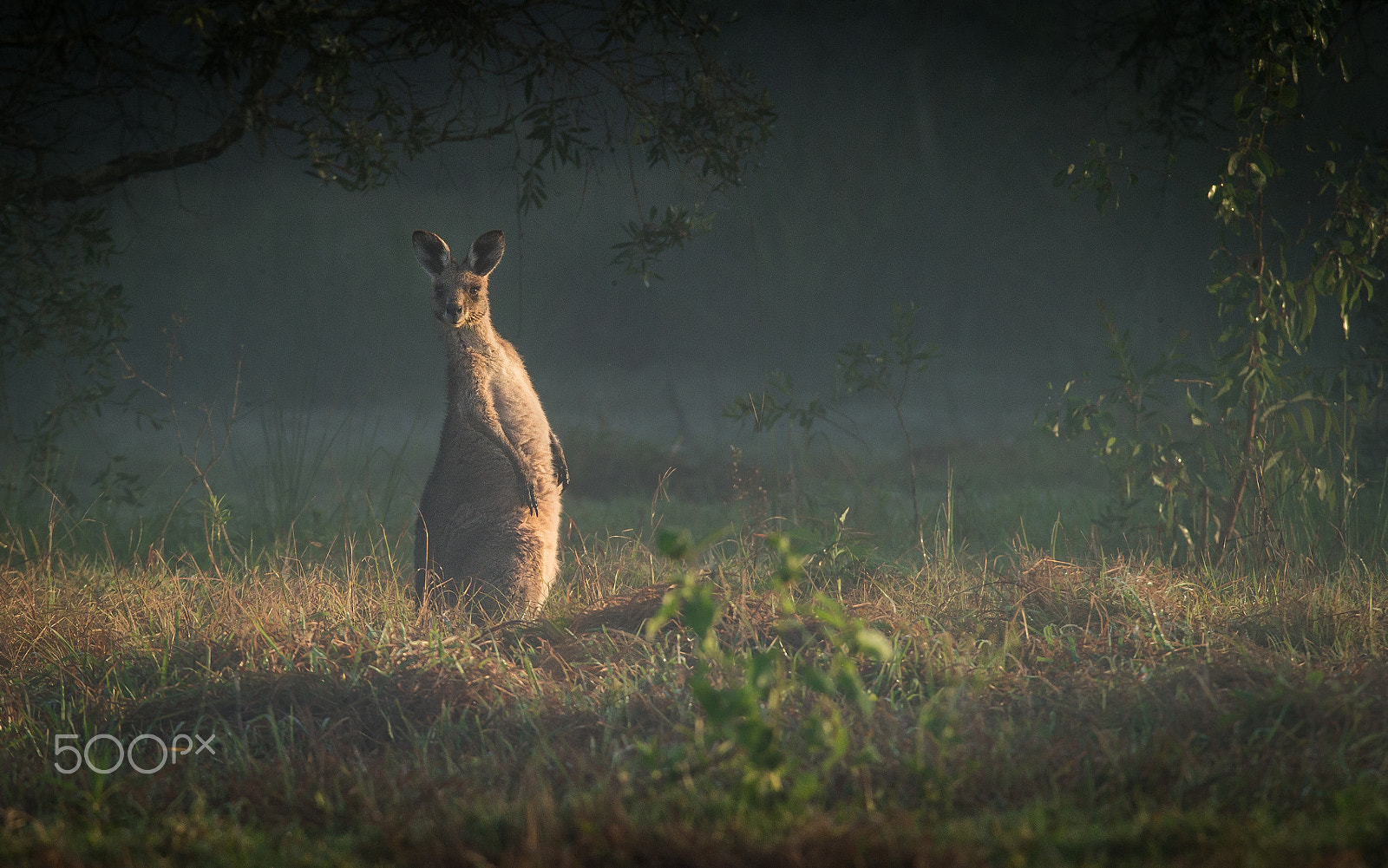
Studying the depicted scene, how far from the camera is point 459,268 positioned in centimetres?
614

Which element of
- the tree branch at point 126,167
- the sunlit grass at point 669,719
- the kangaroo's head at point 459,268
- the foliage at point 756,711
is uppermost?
the tree branch at point 126,167

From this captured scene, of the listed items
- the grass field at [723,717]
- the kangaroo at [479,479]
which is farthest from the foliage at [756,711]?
the kangaroo at [479,479]

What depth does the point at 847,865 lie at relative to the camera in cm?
254

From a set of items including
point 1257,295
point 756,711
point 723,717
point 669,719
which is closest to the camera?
point 723,717

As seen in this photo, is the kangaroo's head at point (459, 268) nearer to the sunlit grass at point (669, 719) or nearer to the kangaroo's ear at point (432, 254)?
the kangaroo's ear at point (432, 254)

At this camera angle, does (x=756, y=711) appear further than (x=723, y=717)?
Yes

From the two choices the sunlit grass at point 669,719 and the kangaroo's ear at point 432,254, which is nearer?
the sunlit grass at point 669,719

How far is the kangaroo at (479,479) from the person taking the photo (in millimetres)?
6020

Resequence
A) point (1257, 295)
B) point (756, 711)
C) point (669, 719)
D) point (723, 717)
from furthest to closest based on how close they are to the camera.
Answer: point (1257, 295) → point (669, 719) → point (756, 711) → point (723, 717)

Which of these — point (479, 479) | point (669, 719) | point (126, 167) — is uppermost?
point (126, 167)

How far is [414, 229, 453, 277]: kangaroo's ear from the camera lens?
6.05 meters

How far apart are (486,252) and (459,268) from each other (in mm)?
196

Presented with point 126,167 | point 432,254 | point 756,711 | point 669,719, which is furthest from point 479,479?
point 756,711

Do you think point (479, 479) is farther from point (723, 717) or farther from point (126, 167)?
point (723, 717)
